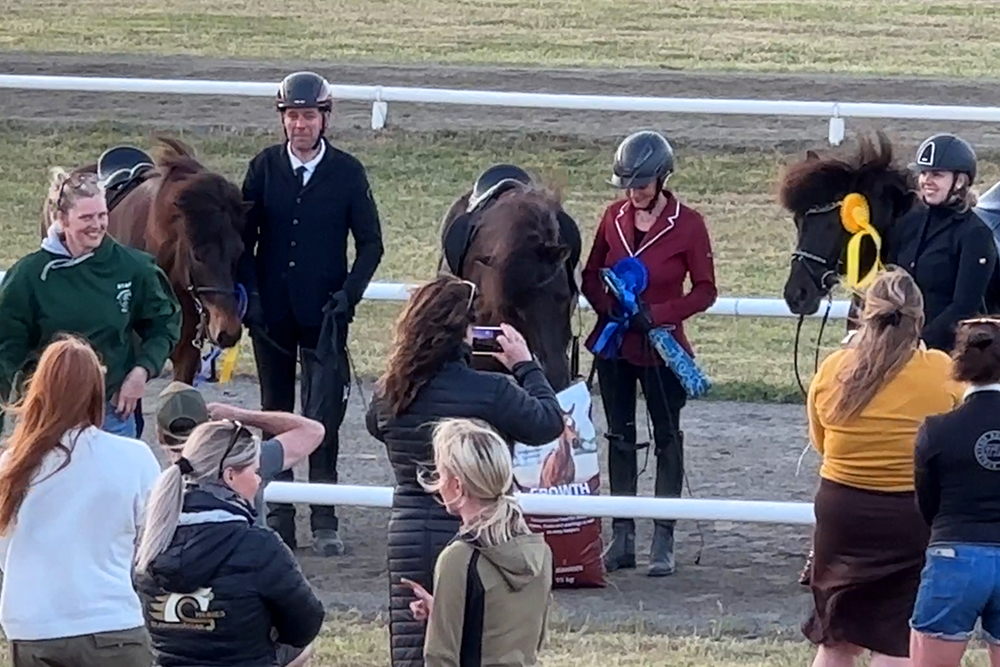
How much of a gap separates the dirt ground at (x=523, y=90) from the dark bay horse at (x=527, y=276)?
929cm

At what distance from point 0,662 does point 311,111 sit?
103 inches

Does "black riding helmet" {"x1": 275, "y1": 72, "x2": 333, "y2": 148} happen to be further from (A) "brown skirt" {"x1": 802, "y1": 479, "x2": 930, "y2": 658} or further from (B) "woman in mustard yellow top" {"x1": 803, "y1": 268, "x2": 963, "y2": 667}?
(A) "brown skirt" {"x1": 802, "y1": 479, "x2": 930, "y2": 658}

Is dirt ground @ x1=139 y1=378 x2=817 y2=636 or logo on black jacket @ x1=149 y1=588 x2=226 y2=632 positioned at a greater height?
logo on black jacket @ x1=149 y1=588 x2=226 y2=632

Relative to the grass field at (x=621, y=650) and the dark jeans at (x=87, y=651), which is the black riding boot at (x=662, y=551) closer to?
the grass field at (x=621, y=650)

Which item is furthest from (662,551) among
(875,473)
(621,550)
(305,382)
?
(875,473)

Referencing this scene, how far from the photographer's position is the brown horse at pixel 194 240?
7941 mm

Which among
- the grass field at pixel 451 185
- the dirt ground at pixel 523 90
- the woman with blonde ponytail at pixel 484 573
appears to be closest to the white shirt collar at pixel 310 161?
the woman with blonde ponytail at pixel 484 573

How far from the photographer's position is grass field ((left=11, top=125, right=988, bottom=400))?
14.0m

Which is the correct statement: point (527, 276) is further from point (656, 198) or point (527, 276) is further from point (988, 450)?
point (988, 450)

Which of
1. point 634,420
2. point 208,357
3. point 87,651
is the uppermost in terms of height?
point 87,651

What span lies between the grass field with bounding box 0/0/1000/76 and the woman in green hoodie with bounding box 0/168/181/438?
1427cm

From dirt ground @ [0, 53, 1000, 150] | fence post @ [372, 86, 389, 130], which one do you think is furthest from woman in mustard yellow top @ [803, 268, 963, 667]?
fence post @ [372, 86, 389, 130]

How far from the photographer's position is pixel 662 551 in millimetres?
7883

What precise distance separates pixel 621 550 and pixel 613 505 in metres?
0.54
